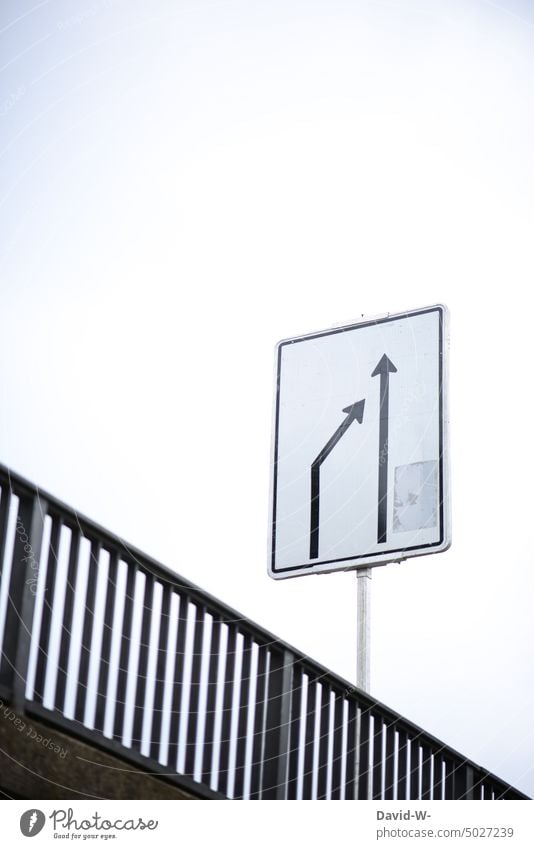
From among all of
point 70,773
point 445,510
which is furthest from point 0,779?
point 445,510

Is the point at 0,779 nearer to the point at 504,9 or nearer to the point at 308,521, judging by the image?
the point at 308,521

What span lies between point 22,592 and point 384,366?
98 centimetres

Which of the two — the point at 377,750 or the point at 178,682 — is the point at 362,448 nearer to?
the point at 178,682

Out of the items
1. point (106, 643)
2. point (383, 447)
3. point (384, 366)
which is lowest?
point (106, 643)

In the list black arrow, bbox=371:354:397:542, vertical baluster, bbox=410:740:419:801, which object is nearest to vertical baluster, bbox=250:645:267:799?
vertical baluster, bbox=410:740:419:801

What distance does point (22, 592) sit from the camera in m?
3.02

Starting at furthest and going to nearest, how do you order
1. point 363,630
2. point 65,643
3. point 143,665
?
point 143,665
point 65,643
point 363,630

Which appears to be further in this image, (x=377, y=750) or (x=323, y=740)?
(x=377, y=750)

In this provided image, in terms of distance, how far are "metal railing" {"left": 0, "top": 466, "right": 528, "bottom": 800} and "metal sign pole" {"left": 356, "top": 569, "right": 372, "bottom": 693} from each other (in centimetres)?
16

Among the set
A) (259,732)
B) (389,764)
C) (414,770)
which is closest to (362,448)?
(259,732)

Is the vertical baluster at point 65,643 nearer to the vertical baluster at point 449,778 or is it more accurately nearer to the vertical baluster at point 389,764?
the vertical baluster at point 389,764
